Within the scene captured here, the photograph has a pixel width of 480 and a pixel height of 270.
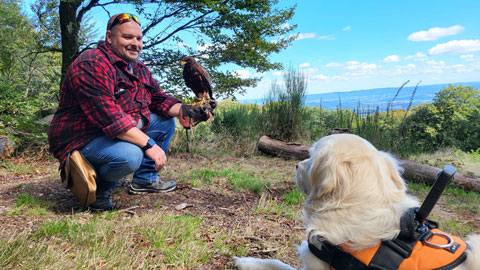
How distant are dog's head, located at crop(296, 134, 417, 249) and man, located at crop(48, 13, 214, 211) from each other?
1.80 metres

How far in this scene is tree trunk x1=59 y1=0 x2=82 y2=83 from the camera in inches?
287

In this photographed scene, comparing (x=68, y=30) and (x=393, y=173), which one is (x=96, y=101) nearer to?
(x=393, y=173)

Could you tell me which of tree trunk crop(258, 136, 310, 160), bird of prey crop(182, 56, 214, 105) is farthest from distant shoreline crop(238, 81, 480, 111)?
bird of prey crop(182, 56, 214, 105)

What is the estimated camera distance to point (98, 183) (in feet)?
10.9

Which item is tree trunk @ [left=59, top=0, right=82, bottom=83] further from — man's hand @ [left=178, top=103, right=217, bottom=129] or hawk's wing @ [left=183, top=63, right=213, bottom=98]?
man's hand @ [left=178, top=103, right=217, bottom=129]

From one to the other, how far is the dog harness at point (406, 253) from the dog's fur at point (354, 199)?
4 centimetres

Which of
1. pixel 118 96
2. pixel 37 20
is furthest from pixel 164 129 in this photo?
pixel 37 20

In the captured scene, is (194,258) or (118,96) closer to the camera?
(194,258)

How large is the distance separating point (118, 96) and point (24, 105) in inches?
322

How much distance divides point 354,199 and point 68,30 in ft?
26.2

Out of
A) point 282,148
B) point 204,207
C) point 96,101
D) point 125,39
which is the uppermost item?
point 125,39

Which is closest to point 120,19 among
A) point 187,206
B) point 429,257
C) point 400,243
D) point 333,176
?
point 187,206

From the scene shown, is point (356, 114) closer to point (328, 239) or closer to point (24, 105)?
point (328, 239)

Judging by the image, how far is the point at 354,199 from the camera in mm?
1700
